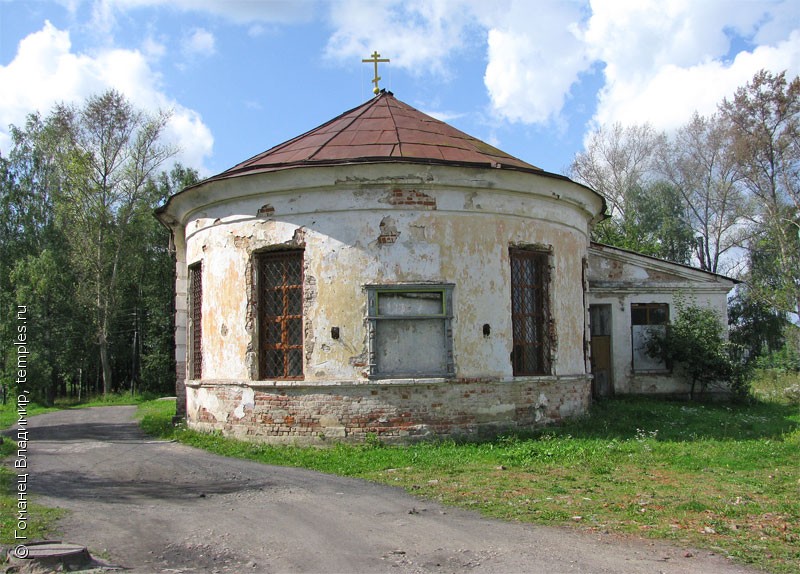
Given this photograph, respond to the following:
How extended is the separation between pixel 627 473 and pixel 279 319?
18.4 feet

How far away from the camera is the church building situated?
10.5 metres

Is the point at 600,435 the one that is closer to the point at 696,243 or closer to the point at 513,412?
the point at 513,412

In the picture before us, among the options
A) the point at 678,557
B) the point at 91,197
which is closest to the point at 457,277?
the point at 678,557

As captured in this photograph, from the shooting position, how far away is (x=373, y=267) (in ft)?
34.6

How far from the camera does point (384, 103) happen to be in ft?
45.0

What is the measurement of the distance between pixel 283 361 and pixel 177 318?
14.2 ft

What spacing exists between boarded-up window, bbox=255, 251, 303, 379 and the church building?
0.02 m

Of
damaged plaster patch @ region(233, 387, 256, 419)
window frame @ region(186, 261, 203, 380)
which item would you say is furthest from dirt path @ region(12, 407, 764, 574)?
window frame @ region(186, 261, 203, 380)

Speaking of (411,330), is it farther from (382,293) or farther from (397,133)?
(397,133)

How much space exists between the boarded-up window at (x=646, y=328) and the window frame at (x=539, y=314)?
503 cm

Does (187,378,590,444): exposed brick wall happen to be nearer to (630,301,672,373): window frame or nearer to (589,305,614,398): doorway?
(589,305,614,398): doorway

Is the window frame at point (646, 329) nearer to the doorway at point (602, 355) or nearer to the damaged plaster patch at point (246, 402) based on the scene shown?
the doorway at point (602, 355)

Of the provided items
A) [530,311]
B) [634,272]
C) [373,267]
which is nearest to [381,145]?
[373,267]

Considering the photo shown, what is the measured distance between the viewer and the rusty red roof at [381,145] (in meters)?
10.9
